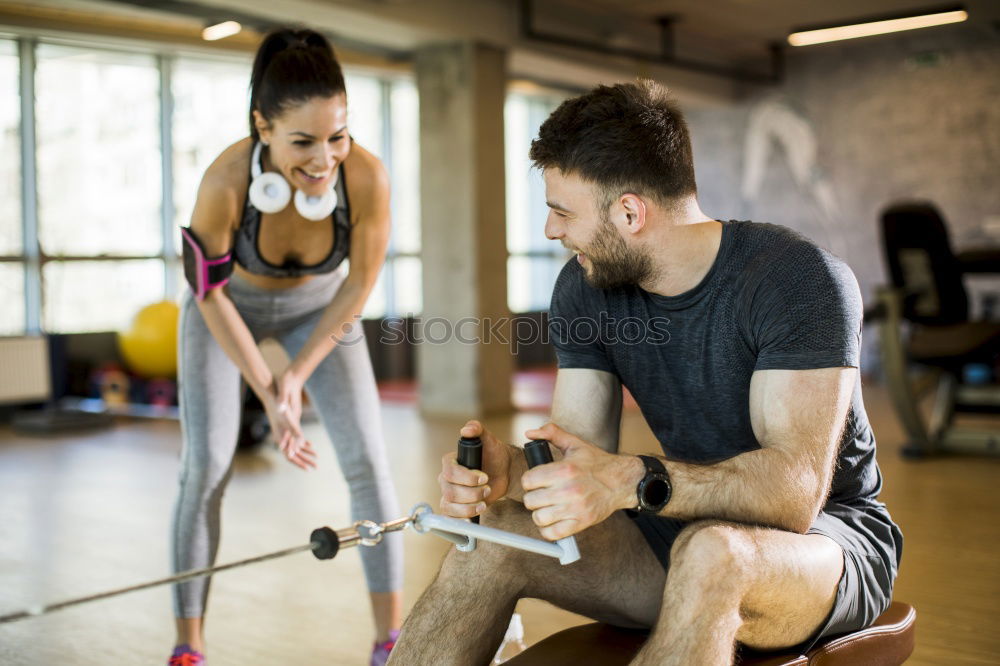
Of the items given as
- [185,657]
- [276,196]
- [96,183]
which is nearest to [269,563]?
[185,657]

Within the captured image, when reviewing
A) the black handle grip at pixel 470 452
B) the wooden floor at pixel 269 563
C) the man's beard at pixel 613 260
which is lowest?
the wooden floor at pixel 269 563

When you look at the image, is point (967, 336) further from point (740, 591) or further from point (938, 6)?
point (740, 591)

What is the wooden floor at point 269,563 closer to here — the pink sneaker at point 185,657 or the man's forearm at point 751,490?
the pink sneaker at point 185,657

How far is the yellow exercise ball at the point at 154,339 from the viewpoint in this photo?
6153 millimetres

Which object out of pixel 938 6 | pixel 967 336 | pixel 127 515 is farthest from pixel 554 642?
pixel 938 6

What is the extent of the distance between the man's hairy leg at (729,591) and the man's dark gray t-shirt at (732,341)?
167mm

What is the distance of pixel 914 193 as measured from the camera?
763 cm

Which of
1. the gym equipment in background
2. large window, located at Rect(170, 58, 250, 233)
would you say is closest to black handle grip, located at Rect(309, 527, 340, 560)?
the gym equipment in background

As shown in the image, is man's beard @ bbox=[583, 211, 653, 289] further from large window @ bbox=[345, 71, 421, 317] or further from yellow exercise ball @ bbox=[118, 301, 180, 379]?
large window @ bbox=[345, 71, 421, 317]

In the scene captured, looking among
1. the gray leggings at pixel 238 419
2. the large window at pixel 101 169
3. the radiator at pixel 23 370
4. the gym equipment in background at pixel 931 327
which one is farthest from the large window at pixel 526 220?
the gray leggings at pixel 238 419

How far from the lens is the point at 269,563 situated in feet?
9.02

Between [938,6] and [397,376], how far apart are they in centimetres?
494

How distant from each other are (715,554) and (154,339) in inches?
221

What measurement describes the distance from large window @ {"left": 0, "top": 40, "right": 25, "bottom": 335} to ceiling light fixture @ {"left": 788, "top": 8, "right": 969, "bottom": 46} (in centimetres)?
537
